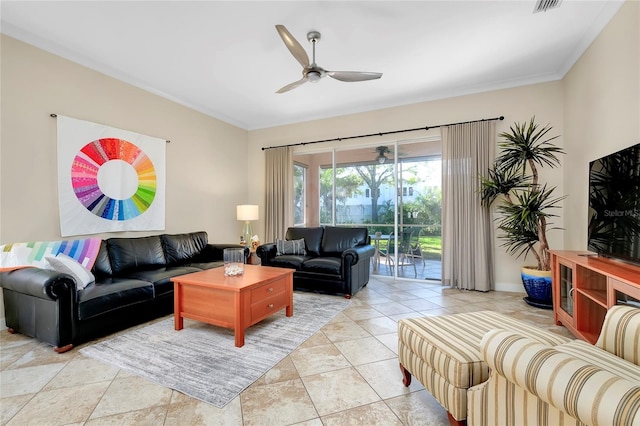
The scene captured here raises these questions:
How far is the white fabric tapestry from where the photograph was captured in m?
3.22

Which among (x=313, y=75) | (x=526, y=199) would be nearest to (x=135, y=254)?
(x=313, y=75)

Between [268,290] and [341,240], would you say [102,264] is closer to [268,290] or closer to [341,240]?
[268,290]

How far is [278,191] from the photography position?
18.6 ft

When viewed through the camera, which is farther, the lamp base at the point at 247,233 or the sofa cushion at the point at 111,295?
the lamp base at the point at 247,233

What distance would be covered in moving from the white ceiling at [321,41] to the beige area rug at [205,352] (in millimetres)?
2927

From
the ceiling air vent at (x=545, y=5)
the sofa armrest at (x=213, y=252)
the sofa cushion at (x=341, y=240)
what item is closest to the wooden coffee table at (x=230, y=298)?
the sofa armrest at (x=213, y=252)

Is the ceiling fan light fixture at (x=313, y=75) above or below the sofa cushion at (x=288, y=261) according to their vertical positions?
above

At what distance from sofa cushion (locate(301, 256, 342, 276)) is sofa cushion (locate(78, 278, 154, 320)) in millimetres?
1884

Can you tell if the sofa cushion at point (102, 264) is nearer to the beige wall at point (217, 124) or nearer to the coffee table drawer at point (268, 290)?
the beige wall at point (217, 124)

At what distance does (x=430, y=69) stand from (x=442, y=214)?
2.05 m

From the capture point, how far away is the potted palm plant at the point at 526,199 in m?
3.41

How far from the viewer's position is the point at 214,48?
3.16 m

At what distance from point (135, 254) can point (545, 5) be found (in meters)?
4.89

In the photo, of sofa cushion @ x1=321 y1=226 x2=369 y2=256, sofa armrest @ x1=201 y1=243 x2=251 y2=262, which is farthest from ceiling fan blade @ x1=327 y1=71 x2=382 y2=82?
sofa armrest @ x1=201 y1=243 x2=251 y2=262
